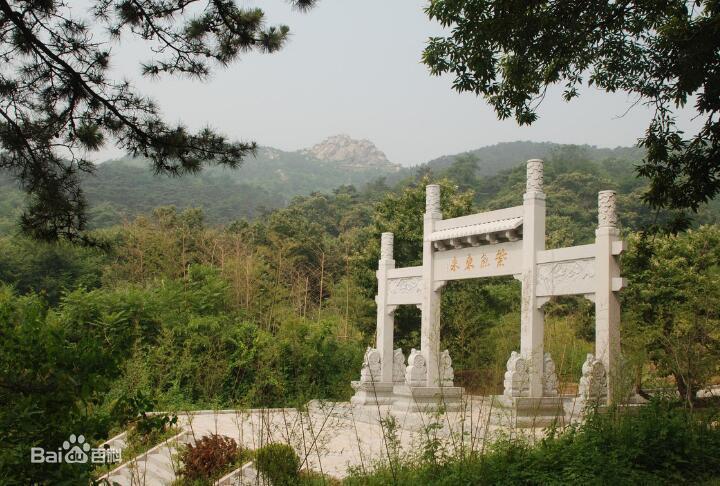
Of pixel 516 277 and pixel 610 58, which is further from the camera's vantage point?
pixel 516 277

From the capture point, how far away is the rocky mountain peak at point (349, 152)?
92375 millimetres

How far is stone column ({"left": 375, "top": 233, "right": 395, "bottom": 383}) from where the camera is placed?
442 inches

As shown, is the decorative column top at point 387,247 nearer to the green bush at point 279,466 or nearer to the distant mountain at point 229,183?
the distant mountain at point 229,183

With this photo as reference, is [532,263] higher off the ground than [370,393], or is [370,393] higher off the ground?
[532,263]

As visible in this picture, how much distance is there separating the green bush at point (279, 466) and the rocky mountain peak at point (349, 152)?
86787 mm

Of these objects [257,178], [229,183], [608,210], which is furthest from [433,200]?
[257,178]

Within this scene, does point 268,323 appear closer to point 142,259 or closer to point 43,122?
point 142,259

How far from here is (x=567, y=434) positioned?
15.6ft

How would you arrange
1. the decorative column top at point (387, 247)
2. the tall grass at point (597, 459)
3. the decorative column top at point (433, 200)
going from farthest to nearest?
the decorative column top at point (387, 247)
the decorative column top at point (433, 200)
the tall grass at point (597, 459)

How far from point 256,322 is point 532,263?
6964mm

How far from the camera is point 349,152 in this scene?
93.8 m

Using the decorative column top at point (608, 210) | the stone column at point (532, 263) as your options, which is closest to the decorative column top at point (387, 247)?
the stone column at point (532, 263)

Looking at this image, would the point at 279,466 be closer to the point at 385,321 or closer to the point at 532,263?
the point at 532,263

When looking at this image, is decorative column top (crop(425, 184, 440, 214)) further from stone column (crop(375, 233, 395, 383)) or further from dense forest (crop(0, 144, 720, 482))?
dense forest (crop(0, 144, 720, 482))
